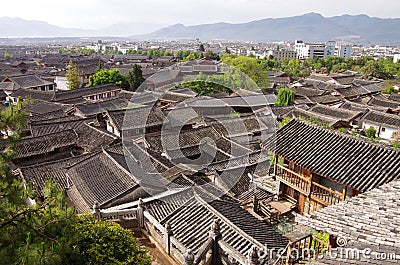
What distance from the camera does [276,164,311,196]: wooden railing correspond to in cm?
1347

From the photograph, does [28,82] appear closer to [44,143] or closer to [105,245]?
[44,143]

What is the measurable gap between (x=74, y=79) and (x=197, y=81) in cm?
2558

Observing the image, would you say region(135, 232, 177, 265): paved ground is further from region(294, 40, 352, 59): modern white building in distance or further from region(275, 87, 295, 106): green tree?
region(294, 40, 352, 59): modern white building in distance

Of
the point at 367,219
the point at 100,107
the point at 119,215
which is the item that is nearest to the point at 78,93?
the point at 100,107

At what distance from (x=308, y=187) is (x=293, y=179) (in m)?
0.99

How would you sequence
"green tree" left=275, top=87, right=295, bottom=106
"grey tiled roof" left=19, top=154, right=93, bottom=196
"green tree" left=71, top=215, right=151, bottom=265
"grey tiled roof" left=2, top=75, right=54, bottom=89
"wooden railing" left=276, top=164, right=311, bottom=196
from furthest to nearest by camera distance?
1. "grey tiled roof" left=2, top=75, right=54, bottom=89
2. "green tree" left=275, top=87, right=295, bottom=106
3. "grey tiled roof" left=19, top=154, right=93, bottom=196
4. "wooden railing" left=276, top=164, right=311, bottom=196
5. "green tree" left=71, top=215, right=151, bottom=265

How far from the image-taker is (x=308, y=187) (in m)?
13.3

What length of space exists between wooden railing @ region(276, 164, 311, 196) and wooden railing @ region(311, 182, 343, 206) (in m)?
0.29

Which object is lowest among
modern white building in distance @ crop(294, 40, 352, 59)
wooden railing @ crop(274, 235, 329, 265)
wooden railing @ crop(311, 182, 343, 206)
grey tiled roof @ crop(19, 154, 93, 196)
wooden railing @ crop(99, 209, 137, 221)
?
grey tiled roof @ crop(19, 154, 93, 196)

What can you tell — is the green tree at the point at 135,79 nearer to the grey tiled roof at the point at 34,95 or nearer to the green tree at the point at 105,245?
the grey tiled roof at the point at 34,95

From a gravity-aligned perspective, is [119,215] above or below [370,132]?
above

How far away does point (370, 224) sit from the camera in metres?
6.30

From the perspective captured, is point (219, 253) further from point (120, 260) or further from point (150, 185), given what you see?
point (150, 185)

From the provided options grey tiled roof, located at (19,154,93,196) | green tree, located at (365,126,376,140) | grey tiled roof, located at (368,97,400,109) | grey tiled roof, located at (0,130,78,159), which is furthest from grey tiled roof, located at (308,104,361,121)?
grey tiled roof, located at (19,154,93,196)
